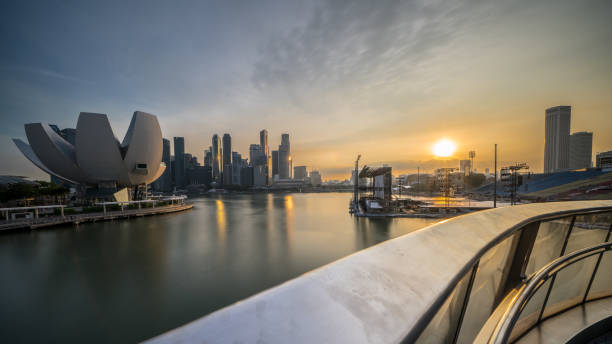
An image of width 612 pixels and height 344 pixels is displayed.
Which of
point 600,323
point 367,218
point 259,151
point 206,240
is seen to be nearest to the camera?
point 600,323

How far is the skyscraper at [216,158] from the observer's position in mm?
98356

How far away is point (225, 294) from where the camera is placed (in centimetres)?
600

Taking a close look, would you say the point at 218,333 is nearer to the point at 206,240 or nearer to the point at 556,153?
the point at 206,240

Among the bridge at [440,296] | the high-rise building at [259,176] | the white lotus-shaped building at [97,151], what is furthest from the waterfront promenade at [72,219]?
the high-rise building at [259,176]

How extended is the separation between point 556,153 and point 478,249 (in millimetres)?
64084

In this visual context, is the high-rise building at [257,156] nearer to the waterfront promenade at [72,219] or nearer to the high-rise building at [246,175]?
the high-rise building at [246,175]

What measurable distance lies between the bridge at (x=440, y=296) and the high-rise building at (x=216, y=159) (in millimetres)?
102055

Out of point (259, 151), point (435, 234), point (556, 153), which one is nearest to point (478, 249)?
point (435, 234)

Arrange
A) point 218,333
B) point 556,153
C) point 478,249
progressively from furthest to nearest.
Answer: point 556,153, point 478,249, point 218,333

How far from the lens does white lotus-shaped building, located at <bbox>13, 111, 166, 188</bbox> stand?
59.1 feet

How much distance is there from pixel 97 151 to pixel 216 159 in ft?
307

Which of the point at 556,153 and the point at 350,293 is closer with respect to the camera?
the point at 350,293

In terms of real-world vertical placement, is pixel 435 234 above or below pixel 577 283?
above

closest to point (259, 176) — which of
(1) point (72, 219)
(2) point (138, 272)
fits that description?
(1) point (72, 219)
